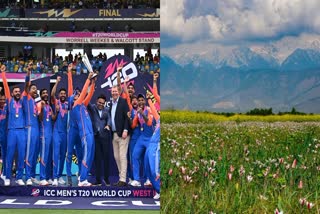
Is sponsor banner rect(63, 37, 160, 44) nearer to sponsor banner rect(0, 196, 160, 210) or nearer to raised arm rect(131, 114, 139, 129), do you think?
raised arm rect(131, 114, 139, 129)

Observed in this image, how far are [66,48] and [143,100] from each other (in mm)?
5078

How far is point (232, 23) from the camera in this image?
543 cm

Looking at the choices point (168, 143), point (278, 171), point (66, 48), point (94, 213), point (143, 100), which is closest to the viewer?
point (278, 171)

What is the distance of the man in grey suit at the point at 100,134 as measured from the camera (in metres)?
8.08

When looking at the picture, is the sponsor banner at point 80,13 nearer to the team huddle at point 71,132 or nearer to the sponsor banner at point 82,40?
the sponsor banner at point 82,40

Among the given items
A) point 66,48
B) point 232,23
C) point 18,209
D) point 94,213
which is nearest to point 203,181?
point 232,23

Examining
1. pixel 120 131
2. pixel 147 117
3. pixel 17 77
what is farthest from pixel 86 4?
pixel 147 117

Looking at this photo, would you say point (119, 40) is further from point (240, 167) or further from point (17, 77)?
point (240, 167)

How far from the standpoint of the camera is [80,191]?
8156 millimetres

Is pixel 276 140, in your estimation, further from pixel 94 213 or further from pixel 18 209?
pixel 18 209

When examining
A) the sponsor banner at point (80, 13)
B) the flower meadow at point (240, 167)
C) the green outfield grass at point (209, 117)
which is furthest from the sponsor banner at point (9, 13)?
the green outfield grass at point (209, 117)

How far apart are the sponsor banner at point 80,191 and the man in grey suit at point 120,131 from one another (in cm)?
11

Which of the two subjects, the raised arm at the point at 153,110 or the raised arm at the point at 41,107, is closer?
the raised arm at the point at 153,110

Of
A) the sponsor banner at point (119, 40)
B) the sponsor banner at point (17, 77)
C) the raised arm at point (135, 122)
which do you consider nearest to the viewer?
the raised arm at point (135, 122)
